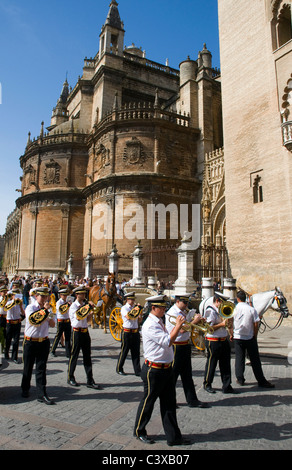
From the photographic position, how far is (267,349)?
29.1 feet

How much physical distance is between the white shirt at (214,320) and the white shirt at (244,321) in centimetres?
45

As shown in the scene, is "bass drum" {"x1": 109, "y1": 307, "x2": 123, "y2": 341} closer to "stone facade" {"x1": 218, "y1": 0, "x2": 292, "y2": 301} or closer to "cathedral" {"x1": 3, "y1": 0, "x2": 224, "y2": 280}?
"stone facade" {"x1": 218, "y1": 0, "x2": 292, "y2": 301}

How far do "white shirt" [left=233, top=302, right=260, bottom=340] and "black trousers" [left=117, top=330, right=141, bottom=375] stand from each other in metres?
2.05

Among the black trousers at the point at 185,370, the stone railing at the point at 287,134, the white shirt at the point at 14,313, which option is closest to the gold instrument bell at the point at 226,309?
the black trousers at the point at 185,370

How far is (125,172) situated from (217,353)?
2009cm

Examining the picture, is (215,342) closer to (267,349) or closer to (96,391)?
(96,391)

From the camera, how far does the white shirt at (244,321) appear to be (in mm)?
6086

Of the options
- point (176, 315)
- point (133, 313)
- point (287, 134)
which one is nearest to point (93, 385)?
point (133, 313)

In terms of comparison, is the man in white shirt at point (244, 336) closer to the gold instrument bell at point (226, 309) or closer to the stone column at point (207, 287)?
the gold instrument bell at point (226, 309)

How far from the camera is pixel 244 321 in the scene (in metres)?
6.10

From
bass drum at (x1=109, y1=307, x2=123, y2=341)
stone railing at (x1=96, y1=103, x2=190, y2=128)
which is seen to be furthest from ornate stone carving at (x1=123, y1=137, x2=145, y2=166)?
bass drum at (x1=109, y1=307, x2=123, y2=341)

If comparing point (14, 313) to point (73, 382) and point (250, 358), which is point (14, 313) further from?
point (250, 358)

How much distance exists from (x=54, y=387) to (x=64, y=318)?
8.66 ft
